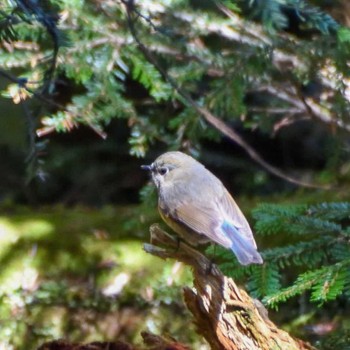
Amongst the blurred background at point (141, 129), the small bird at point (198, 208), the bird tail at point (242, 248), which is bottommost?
the blurred background at point (141, 129)

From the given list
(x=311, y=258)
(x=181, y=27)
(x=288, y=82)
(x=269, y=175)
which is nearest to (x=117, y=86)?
(x=181, y=27)

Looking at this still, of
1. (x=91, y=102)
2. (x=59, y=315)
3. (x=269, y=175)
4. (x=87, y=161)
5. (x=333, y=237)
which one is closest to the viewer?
(x=333, y=237)

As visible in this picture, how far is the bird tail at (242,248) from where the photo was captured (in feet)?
9.05

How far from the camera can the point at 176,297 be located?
4398 mm

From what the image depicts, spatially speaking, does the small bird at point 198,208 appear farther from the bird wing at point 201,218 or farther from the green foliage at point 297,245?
the green foliage at point 297,245

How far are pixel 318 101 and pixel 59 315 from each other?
71.0 inches

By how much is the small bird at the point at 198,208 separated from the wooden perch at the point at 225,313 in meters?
0.13

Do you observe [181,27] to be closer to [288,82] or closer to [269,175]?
[288,82]

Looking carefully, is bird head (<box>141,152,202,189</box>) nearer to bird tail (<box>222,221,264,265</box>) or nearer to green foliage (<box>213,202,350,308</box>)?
green foliage (<box>213,202,350,308</box>)

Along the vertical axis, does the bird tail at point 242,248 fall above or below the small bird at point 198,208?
above

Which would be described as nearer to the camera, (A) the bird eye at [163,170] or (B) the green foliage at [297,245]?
(B) the green foliage at [297,245]

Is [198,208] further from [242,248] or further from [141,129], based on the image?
[141,129]

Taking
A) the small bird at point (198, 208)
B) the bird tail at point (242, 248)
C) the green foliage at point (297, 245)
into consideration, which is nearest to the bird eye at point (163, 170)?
the small bird at point (198, 208)

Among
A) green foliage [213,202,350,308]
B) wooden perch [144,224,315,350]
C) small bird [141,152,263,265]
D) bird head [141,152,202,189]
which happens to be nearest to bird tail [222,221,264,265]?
small bird [141,152,263,265]
